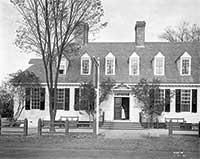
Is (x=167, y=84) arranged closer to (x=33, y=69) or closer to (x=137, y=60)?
(x=137, y=60)

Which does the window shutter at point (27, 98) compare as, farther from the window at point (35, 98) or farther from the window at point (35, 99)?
the window at point (35, 98)

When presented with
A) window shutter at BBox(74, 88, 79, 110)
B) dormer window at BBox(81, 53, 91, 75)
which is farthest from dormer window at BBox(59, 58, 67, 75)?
window shutter at BBox(74, 88, 79, 110)

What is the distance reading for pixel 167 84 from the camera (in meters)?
17.9

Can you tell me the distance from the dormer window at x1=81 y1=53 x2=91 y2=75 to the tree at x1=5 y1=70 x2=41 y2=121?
107 inches

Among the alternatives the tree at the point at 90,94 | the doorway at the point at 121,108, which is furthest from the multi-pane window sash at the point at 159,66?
the tree at the point at 90,94

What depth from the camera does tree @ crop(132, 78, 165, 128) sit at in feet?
56.4

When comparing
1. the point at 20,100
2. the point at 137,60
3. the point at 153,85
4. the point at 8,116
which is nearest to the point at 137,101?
the point at 153,85

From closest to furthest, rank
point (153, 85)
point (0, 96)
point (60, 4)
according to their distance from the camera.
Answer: point (60, 4) < point (153, 85) < point (0, 96)

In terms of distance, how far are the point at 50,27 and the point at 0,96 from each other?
7.47m

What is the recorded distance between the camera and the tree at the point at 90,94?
57.0 ft

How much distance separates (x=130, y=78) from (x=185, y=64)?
10.4ft

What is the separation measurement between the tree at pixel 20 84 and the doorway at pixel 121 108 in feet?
14.3

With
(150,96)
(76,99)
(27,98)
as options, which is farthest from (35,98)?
(150,96)

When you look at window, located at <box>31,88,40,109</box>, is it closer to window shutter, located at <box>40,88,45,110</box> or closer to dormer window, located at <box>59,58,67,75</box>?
window shutter, located at <box>40,88,45,110</box>
